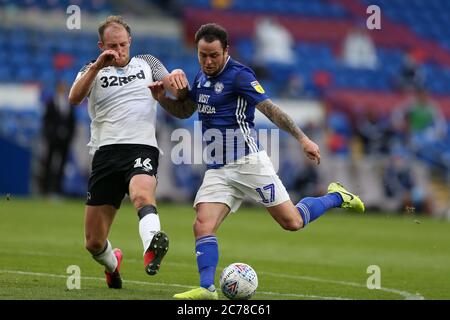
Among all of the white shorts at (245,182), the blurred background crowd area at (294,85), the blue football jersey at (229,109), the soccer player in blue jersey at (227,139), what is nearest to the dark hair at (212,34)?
the soccer player in blue jersey at (227,139)

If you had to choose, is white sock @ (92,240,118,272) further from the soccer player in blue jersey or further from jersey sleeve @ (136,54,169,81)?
jersey sleeve @ (136,54,169,81)

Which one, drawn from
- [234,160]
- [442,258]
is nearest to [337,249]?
[442,258]

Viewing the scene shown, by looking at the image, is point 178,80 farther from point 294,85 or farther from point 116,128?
point 294,85

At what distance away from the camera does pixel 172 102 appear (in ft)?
30.5

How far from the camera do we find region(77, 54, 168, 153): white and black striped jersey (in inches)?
365

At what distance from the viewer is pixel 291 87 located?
27.8 metres

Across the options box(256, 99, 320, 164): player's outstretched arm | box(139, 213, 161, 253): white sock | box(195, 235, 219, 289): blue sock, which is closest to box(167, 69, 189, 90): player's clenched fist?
box(256, 99, 320, 164): player's outstretched arm

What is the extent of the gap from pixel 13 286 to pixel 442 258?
7.14m

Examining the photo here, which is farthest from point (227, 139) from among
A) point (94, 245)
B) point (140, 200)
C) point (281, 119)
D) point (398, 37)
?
point (398, 37)

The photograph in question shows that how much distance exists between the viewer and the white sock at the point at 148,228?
8.41 metres

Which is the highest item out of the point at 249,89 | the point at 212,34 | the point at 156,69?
the point at 212,34

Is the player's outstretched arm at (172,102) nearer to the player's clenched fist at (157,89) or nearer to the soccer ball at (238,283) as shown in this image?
the player's clenched fist at (157,89)

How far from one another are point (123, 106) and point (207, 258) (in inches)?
65.4

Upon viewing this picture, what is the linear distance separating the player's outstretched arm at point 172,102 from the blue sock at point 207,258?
127 centimetres
